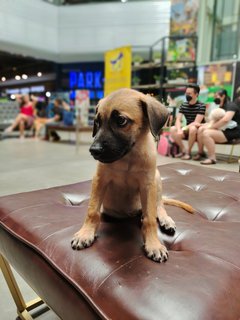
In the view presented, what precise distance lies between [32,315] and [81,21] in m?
10.7

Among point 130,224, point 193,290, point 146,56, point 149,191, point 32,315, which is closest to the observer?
point 193,290

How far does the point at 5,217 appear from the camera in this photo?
1109 mm

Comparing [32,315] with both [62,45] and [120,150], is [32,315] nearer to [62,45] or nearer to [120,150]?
[120,150]

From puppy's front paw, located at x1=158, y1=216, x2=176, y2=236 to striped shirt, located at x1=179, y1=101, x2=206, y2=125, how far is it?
88cm

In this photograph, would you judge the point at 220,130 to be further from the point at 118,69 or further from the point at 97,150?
the point at 118,69

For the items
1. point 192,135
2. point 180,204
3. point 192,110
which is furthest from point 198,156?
point 180,204

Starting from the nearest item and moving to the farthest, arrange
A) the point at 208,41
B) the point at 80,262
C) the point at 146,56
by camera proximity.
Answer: the point at 80,262, the point at 208,41, the point at 146,56

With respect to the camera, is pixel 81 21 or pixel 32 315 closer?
pixel 32 315

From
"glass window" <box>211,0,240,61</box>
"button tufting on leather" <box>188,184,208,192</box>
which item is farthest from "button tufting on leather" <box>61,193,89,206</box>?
"glass window" <box>211,0,240,61</box>

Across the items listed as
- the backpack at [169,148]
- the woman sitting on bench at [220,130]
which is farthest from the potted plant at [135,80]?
the woman sitting on bench at [220,130]

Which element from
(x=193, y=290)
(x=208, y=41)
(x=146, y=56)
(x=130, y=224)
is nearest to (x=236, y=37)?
(x=208, y=41)

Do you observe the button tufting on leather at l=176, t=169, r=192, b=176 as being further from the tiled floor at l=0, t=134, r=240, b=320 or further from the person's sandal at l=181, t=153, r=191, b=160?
the person's sandal at l=181, t=153, r=191, b=160

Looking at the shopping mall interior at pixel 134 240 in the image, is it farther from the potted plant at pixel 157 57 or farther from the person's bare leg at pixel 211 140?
the potted plant at pixel 157 57

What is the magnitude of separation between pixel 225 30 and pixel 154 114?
3.47 meters
